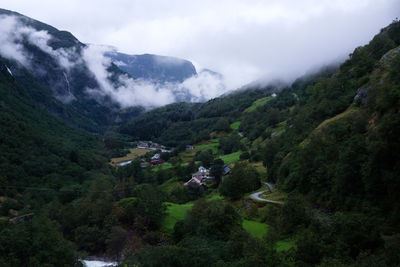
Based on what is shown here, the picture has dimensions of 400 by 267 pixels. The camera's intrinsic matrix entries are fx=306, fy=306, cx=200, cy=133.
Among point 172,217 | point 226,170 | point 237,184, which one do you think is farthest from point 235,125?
point 172,217

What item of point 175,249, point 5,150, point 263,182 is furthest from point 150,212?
point 5,150

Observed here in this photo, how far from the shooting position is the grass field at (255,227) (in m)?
31.4

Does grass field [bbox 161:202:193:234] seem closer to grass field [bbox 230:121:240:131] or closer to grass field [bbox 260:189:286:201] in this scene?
grass field [bbox 260:189:286:201]

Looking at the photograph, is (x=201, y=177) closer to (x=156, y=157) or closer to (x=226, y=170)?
(x=226, y=170)

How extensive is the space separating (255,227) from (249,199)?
972 centimetres

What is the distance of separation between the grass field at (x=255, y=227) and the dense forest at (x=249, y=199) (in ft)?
0.36

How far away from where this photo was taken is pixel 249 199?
142 ft

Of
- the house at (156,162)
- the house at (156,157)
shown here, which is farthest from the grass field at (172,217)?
the house at (156,157)

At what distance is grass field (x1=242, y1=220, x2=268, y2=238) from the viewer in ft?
103

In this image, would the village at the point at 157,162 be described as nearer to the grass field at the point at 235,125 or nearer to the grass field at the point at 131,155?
the grass field at the point at 131,155

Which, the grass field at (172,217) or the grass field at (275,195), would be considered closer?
the grass field at (275,195)

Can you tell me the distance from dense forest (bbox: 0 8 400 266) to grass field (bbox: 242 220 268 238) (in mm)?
111

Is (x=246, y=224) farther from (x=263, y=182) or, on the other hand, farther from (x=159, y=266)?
(x=263, y=182)

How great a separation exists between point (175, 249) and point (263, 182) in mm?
31874
